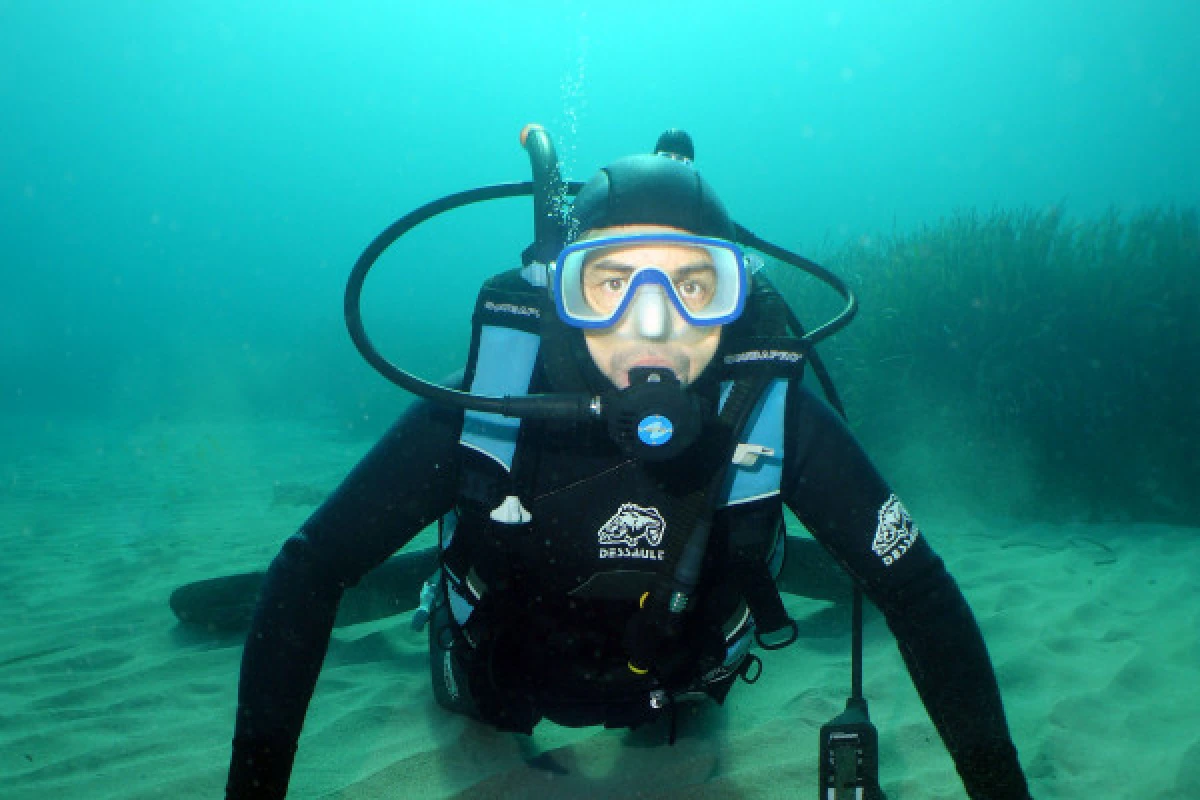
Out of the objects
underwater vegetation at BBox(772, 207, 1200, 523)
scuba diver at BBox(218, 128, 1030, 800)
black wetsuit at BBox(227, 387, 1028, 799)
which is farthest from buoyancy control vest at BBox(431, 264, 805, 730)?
underwater vegetation at BBox(772, 207, 1200, 523)

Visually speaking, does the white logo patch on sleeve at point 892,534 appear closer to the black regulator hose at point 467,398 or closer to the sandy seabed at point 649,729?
the black regulator hose at point 467,398

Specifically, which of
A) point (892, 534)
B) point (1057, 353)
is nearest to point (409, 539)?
point (892, 534)

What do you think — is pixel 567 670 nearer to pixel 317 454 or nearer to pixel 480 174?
pixel 317 454

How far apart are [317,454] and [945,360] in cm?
1163

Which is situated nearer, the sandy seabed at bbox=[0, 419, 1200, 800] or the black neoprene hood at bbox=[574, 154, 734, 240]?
the black neoprene hood at bbox=[574, 154, 734, 240]

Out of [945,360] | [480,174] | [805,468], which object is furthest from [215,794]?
[480,174]

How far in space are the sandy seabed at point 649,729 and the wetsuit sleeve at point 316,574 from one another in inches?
40.3

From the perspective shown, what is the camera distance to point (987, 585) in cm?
484

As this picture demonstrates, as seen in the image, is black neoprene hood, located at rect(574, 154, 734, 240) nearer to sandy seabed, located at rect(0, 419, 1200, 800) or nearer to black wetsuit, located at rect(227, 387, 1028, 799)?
black wetsuit, located at rect(227, 387, 1028, 799)

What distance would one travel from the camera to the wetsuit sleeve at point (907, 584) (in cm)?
190

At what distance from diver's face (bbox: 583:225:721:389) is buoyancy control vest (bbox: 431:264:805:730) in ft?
0.28

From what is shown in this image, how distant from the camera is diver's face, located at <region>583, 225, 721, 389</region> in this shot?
2055 mm

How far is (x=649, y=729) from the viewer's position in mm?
3070

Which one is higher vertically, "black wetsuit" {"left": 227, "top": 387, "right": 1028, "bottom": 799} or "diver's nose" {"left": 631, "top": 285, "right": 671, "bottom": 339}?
"diver's nose" {"left": 631, "top": 285, "right": 671, "bottom": 339}
